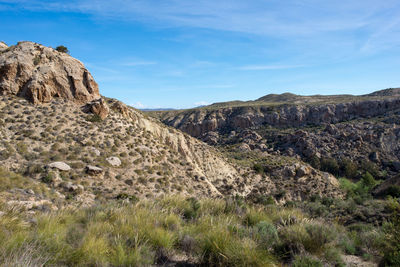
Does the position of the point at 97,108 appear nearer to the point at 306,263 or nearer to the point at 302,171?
the point at 306,263

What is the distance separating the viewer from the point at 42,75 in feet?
79.9

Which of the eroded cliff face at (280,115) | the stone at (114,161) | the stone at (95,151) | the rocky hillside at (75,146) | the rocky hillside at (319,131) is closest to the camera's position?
the rocky hillside at (75,146)

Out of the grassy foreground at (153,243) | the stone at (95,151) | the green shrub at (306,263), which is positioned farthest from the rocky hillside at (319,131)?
the green shrub at (306,263)

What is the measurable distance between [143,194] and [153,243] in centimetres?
1431

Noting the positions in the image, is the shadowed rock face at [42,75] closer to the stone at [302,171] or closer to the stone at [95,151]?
the stone at [95,151]

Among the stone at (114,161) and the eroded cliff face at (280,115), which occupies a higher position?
the eroded cliff face at (280,115)

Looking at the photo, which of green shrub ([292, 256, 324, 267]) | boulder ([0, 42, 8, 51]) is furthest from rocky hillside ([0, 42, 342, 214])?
green shrub ([292, 256, 324, 267])

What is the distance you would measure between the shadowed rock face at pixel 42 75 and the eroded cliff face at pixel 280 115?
61590mm

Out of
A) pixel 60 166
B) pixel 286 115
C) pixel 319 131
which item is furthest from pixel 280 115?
pixel 60 166

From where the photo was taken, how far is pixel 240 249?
4.02m

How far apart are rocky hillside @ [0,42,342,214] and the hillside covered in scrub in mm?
119

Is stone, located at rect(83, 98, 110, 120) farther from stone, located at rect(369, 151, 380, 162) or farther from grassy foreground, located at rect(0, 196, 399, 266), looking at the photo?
stone, located at rect(369, 151, 380, 162)

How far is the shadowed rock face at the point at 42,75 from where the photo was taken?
920 inches

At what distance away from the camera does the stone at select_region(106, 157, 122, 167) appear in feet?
65.6
